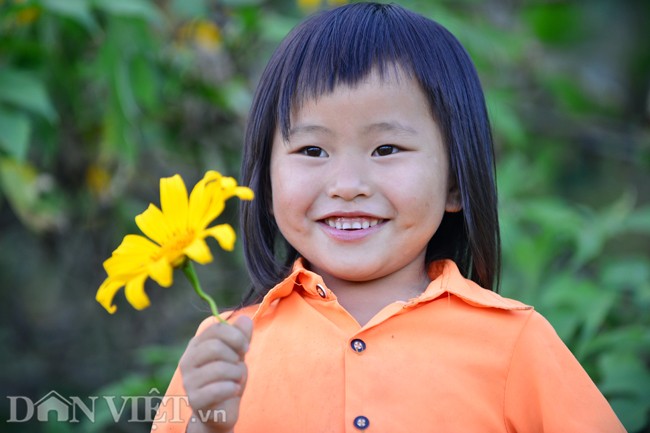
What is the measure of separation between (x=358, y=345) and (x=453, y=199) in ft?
1.20

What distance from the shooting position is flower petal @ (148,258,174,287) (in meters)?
1.21

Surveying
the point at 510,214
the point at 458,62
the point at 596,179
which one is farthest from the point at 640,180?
the point at 458,62

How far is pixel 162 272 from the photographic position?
1223 millimetres

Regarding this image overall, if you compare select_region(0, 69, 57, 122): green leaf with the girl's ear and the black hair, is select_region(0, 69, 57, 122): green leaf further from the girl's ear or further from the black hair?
the girl's ear

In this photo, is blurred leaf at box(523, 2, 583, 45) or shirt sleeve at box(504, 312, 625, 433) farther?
blurred leaf at box(523, 2, 583, 45)

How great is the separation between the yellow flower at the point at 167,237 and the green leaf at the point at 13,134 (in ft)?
3.64

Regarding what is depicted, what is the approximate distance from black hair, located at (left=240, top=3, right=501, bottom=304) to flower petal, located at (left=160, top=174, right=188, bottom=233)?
0.38 meters

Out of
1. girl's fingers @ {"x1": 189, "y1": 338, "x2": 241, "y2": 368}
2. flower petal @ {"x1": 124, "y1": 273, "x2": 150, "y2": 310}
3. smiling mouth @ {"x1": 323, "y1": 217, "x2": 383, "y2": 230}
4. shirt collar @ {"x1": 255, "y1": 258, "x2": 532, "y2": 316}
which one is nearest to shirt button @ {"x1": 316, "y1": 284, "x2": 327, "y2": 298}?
shirt collar @ {"x1": 255, "y1": 258, "x2": 532, "y2": 316}

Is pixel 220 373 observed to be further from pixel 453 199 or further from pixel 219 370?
pixel 453 199

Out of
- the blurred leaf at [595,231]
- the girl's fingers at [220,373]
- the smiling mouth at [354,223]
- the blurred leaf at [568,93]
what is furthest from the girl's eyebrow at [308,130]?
the blurred leaf at [568,93]

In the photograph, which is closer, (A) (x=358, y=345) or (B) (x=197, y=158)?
(A) (x=358, y=345)

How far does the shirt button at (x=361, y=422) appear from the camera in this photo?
1486mm

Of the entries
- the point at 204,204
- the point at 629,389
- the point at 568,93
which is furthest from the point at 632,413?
the point at 568,93

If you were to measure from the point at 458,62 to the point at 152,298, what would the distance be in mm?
2100
